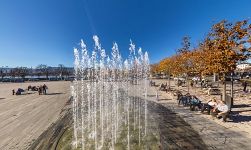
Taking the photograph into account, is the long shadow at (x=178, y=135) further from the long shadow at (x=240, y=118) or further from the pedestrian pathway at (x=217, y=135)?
the long shadow at (x=240, y=118)

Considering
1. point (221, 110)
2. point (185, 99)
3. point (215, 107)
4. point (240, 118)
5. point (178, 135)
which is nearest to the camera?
point (178, 135)

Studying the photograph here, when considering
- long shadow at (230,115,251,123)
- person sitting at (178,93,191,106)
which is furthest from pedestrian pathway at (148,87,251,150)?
person sitting at (178,93,191,106)

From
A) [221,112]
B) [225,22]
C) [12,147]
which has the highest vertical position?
[225,22]

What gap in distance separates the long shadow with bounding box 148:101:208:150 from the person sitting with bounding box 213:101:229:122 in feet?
7.07

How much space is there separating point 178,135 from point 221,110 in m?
4.26

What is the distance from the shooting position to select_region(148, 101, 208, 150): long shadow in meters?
9.41

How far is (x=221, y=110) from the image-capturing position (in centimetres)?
1352

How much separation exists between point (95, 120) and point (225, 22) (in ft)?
40.6

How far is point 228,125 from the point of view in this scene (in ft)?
39.9

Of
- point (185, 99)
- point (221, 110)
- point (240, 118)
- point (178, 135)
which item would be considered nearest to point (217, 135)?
point (178, 135)

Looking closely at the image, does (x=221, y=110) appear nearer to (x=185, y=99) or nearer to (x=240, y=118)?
(x=240, y=118)

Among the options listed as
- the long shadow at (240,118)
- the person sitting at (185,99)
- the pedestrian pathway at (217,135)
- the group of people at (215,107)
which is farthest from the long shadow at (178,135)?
the person sitting at (185,99)

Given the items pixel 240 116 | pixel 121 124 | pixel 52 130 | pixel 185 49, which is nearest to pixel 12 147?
pixel 52 130

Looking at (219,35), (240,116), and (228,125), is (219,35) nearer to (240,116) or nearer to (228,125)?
(240,116)
